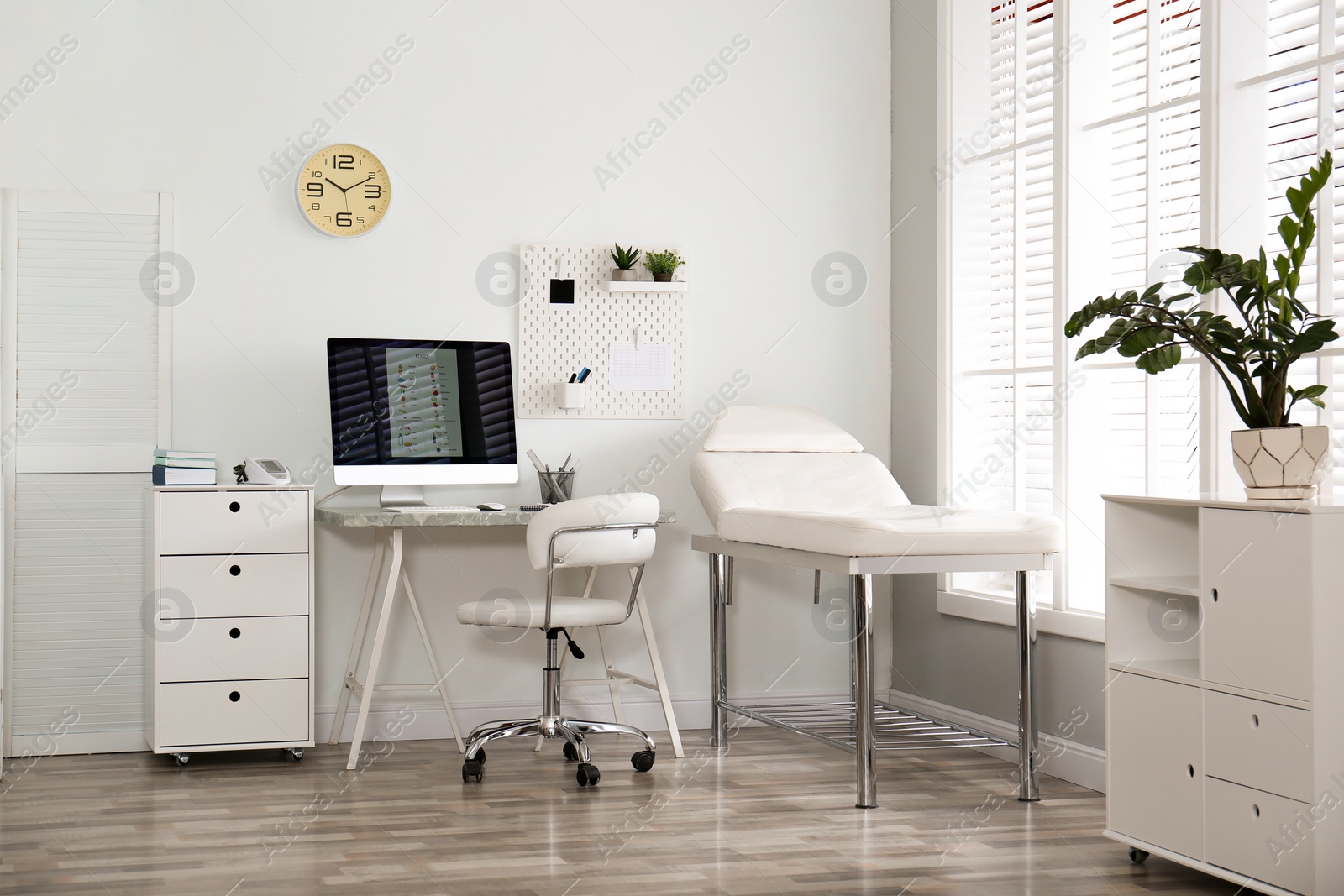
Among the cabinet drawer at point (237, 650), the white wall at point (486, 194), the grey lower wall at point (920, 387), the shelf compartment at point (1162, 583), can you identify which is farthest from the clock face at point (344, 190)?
the shelf compartment at point (1162, 583)

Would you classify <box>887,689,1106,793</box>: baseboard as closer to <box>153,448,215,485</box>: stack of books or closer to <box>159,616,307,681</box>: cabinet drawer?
<box>159,616,307,681</box>: cabinet drawer

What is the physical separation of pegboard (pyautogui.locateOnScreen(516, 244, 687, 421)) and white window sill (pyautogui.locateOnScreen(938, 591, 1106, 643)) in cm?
113

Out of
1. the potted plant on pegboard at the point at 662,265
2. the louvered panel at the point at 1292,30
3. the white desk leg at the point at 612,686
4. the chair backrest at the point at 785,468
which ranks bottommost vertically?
the white desk leg at the point at 612,686

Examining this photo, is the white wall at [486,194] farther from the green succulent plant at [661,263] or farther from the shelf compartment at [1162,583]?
the shelf compartment at [1162,583]

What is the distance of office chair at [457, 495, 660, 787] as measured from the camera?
3.34 m

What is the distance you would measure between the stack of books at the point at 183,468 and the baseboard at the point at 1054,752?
2433mm

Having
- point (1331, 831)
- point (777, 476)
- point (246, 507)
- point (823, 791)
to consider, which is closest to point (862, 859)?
point (823, 791)

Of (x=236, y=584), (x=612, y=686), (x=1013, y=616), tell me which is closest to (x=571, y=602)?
(x=612, y=686)

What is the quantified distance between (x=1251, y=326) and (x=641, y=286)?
210 centimetres

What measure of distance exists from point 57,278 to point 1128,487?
3235 mm

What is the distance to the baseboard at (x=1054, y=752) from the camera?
3365 mm

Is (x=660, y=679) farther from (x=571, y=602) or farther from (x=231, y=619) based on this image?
(x=231, y=619)

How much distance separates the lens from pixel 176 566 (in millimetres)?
3545

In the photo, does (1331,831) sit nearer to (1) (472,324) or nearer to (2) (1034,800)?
(2) (1034,800)
